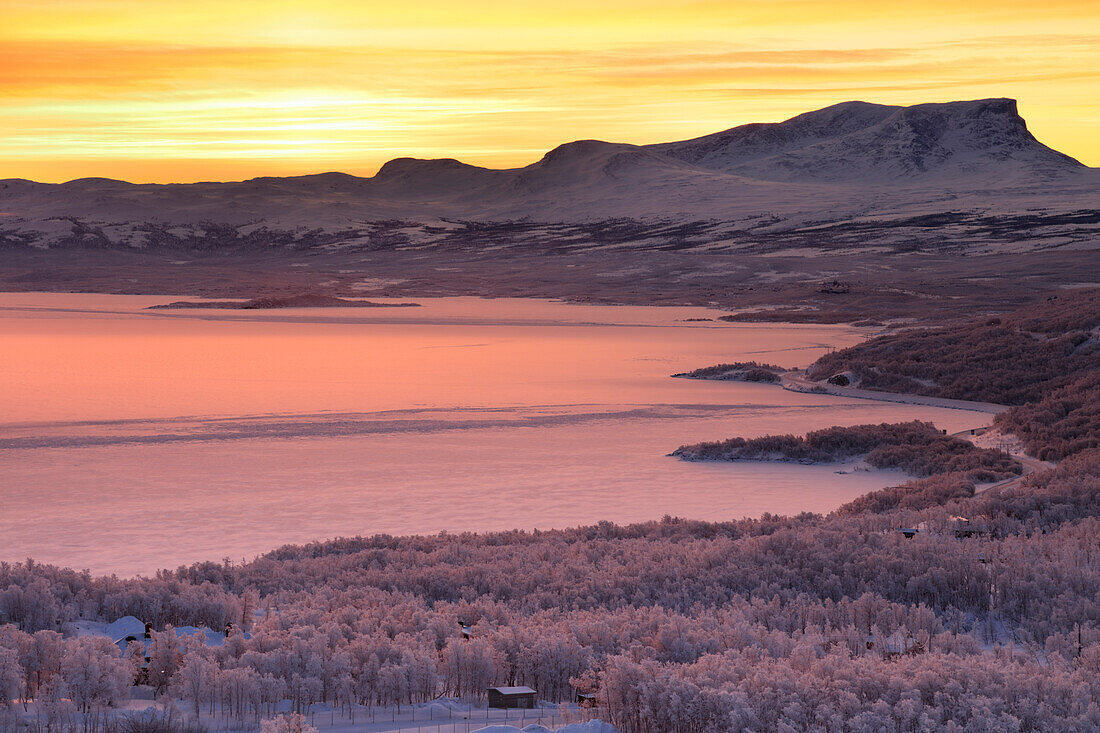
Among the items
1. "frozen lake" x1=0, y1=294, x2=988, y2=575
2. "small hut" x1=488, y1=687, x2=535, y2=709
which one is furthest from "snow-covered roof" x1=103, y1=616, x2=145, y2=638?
"small hut" x1=488, y1=687, x2=535, y2=709

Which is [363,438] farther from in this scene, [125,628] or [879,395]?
[879,395]

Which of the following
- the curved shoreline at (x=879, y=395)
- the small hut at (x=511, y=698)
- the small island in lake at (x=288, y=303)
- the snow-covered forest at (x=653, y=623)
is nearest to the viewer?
the snow-covered forest at (x=653, y=623)

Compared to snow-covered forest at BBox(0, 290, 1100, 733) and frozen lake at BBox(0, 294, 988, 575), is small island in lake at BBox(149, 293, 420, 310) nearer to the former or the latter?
frozen lake at BBox(0, 294, 988, 575)

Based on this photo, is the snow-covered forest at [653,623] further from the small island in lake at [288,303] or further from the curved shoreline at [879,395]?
the small island in lake at [288,303]

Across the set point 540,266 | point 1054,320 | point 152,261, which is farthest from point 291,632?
point 152,261

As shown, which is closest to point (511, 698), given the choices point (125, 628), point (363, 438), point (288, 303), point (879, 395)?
point (125, 628)

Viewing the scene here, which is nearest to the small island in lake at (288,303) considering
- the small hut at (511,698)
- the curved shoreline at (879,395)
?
the curved shoreline at (879,395)
